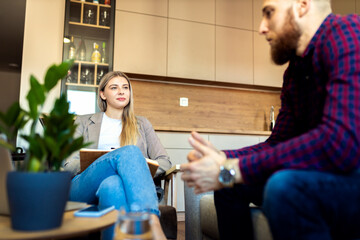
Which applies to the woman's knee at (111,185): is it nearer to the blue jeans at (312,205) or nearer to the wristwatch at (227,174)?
the wristwatch at (227,174)

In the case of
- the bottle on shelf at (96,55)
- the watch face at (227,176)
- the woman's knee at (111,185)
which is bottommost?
the woman's knee at (111,185)

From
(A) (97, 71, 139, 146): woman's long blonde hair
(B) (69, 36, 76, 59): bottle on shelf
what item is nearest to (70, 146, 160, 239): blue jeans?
(A) (97, 71, 139, 146): woman's long blonde hair

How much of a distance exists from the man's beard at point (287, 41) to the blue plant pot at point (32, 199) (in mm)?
808

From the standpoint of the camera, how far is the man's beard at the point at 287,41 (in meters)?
1.06

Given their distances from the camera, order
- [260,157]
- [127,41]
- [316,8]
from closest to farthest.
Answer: [260,157] < [316,8] < [127,41]

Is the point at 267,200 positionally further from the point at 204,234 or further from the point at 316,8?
the point at 204,234

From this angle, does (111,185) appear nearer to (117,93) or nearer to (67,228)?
(67,228)

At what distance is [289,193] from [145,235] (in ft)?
1.12

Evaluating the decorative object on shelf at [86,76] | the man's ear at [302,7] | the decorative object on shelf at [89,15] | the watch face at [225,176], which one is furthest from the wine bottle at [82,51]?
the watch face at [225,176]

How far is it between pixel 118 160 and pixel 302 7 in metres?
0.91

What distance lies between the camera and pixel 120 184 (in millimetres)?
1346

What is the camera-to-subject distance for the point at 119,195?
1311 mm

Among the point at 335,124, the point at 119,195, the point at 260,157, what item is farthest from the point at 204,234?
the point at 335,124

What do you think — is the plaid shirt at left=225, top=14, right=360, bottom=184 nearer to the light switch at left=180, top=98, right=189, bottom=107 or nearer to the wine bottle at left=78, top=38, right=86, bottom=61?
the wine bottle at left=78, top=38, right=86, bottom=61
